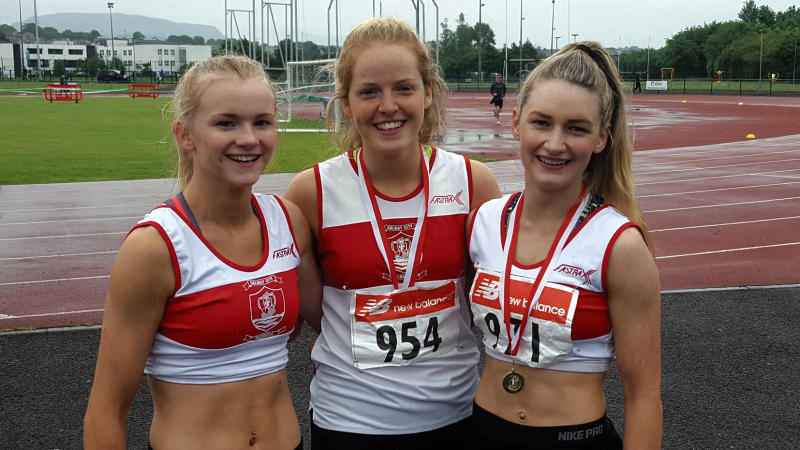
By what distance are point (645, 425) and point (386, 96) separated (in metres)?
1.16

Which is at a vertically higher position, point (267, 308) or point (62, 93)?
point (62, 93)

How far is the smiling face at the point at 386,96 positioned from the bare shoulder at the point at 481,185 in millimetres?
313

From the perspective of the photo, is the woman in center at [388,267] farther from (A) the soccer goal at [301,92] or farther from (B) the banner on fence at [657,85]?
(B) the banner on fence at [657,85]

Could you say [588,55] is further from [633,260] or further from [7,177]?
[7,177]

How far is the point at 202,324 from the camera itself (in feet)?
6.14

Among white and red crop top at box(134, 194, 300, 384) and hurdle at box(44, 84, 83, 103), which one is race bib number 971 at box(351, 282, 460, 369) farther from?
hurdle at box(44, 84, 83, 103)

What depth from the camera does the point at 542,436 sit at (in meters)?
1.98

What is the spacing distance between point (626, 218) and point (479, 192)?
1.91 feet

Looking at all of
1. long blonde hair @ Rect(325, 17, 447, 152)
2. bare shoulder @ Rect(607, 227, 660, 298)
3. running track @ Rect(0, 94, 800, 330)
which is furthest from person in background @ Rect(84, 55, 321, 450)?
running track @ Rect(0, 94, 800, 330)

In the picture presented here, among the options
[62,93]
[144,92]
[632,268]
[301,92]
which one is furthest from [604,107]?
[144,92]

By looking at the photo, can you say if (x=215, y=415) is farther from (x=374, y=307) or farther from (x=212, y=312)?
(x=374, y=307)

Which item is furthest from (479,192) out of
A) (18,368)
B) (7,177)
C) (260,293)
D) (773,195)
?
(7,177)

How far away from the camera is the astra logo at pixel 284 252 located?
2.04m

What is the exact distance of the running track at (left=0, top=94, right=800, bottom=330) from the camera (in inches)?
266
